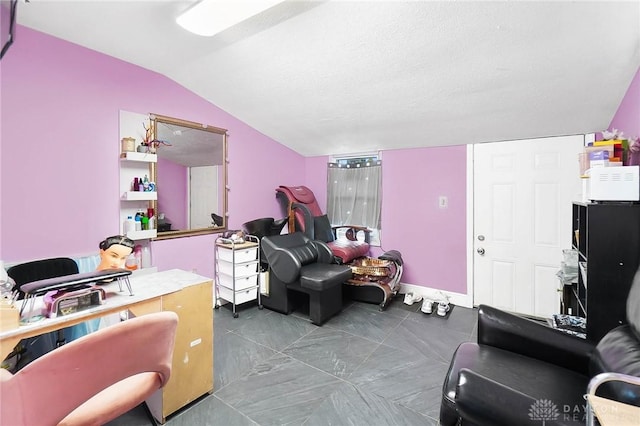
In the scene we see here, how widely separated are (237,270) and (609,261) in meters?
3.19

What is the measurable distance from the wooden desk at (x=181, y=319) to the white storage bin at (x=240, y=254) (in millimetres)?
1236

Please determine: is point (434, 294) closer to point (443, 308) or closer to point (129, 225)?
point (443, 308)

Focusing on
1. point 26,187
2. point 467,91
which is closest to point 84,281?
point 26,187

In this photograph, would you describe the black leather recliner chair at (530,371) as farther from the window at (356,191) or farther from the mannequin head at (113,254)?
the window at (356,191)

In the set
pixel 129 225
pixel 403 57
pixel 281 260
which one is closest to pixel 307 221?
pixel 281 260

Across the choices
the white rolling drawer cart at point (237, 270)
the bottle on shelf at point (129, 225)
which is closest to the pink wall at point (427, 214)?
the white rolling drawer cart at point (237, 270)

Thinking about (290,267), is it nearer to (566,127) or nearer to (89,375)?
(89,375)

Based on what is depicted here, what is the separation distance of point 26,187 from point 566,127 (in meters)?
4.98

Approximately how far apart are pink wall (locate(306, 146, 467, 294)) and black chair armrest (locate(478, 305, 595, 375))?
78.8 inches

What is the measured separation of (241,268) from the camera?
3371 millimetres

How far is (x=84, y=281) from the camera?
146 cm

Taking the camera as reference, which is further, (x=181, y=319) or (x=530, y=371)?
(x=181, y=319)

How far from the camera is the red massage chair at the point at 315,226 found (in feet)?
13.1

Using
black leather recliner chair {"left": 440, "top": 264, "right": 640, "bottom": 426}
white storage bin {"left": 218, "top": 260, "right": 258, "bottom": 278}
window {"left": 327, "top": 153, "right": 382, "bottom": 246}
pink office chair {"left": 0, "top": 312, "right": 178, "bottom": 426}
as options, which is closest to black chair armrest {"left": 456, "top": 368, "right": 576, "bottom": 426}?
black leather recliner chair {"left": 440, "top": 264, "right": 640, "bottom": 426}
